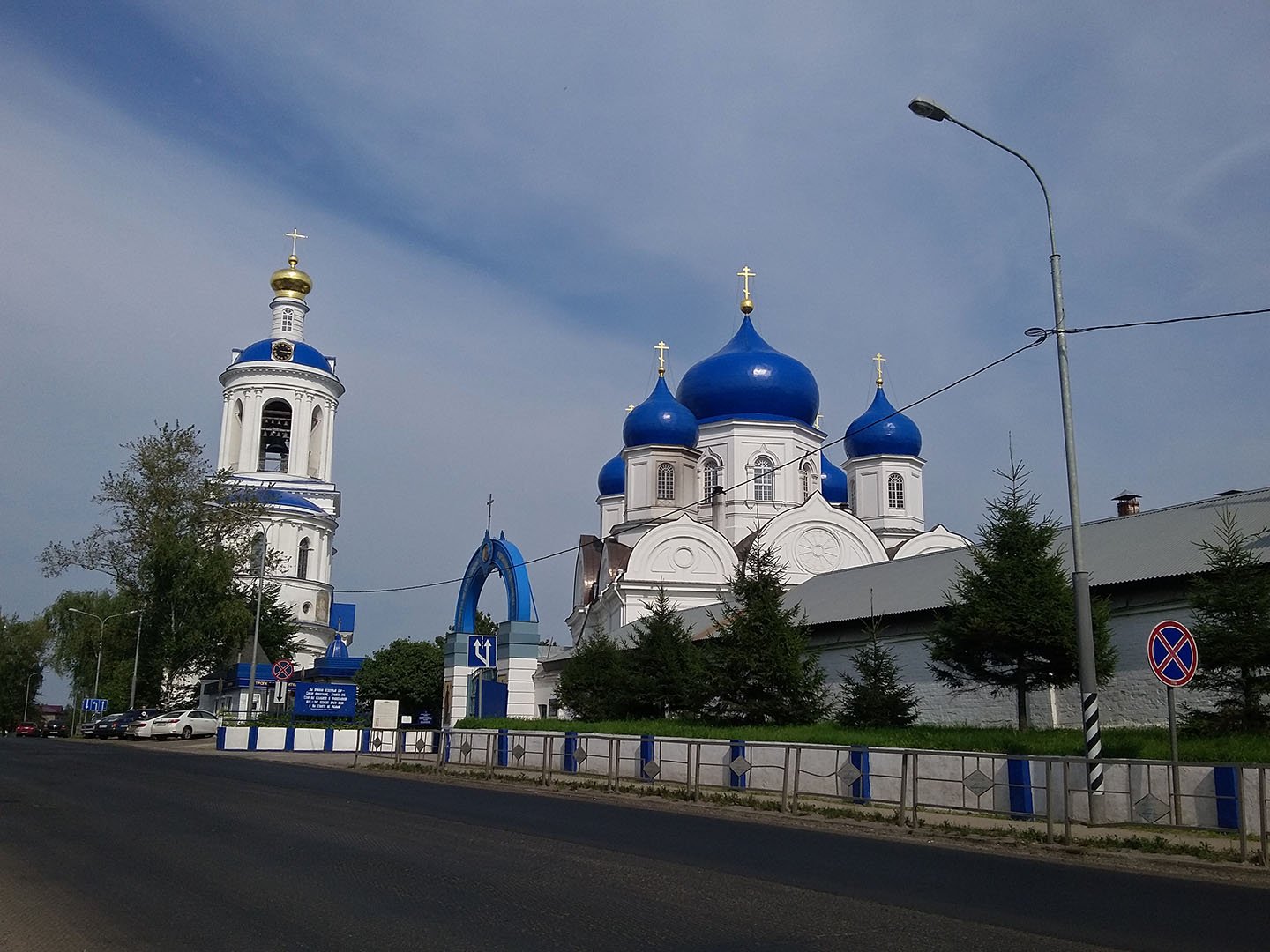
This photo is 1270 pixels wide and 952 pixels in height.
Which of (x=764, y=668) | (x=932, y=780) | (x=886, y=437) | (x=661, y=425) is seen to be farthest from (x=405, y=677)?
(x=932, y=780)

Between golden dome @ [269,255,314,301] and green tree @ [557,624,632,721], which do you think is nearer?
green tree @ [557,624,632,721]

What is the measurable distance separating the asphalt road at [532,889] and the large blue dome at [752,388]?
35.1 meters

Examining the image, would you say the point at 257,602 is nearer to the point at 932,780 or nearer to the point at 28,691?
the point at 932,780

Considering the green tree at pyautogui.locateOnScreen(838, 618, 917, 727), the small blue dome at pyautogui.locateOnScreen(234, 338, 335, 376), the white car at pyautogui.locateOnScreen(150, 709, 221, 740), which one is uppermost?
the small blue dome at pyautogui.locateOnScreen(234, 338, 335, 376)

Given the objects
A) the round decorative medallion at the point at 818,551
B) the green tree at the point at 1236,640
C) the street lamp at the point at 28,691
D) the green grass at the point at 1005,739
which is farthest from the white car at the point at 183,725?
the street lamp at the point at 28,691

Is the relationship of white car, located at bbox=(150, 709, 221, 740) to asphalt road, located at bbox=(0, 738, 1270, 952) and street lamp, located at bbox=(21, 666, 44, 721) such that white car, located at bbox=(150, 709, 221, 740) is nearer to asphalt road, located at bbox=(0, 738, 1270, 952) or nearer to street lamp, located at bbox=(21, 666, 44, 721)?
asphalt road, located at bbox=(0, 738, 1270, 952)

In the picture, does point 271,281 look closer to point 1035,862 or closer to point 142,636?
point 142,636

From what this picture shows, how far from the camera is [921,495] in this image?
51500 mm

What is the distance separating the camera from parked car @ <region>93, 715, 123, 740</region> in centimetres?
4197

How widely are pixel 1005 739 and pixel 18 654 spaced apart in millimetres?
74929

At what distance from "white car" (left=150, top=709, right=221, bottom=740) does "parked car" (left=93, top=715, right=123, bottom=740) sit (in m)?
2.47

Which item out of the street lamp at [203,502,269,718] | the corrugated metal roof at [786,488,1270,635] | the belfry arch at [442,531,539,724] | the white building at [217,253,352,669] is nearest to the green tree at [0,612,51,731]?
the white building at [217,253,352,669]

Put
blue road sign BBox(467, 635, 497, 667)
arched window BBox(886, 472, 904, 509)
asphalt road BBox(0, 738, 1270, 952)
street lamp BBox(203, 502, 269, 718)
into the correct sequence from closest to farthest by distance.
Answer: asphalt road BBox(0, 738, 1270, 952)
blue road sign BBox(467, 635, 497, 667)
street lamp BBox(203, 502, 269, 718)
arched window BBox(886, 472, 904, 509)

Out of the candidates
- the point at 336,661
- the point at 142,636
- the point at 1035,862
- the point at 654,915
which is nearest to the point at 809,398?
the point at 336,661
